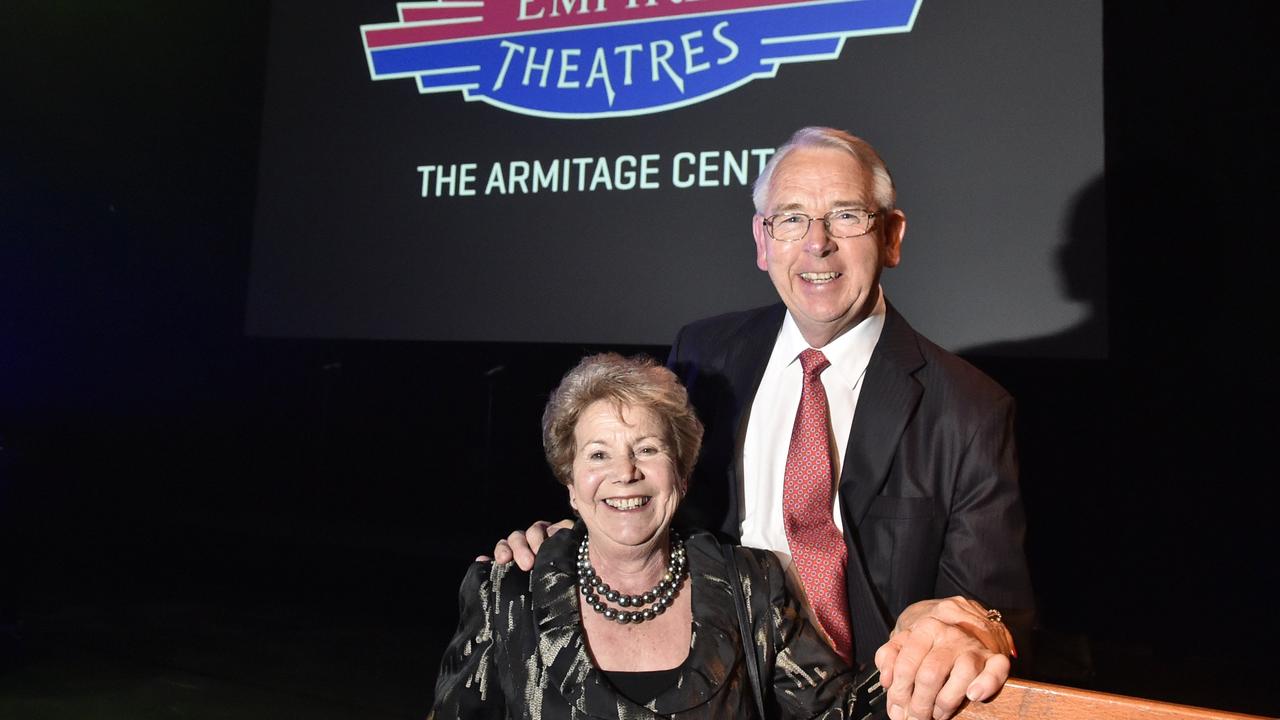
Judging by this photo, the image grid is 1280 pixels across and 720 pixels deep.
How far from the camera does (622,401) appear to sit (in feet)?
4.83

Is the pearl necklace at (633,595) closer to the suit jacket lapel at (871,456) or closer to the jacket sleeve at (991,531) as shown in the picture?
the suit jacket lapel at (871,456)

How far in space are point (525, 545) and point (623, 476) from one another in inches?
8.6

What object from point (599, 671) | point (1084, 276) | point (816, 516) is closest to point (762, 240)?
point (816, 516)

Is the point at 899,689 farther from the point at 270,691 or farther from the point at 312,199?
the point at 312,199

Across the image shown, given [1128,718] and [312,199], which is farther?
[312,199]

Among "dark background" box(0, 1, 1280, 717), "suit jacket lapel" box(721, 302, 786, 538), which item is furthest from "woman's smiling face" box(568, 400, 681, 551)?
"dark background" box(0, 1, 1280, 717)

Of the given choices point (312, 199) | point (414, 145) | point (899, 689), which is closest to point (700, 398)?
point (899, 689)

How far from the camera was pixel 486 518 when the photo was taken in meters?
4.57

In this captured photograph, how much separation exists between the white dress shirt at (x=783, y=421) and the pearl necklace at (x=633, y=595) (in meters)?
0.22

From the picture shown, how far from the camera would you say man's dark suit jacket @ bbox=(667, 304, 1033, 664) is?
59.2 inches

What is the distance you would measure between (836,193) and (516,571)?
780 mm

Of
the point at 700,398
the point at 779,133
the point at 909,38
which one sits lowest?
the point at 700,398

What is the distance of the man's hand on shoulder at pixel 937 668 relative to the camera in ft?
2.93

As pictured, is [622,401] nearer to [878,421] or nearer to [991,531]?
[878,421]
